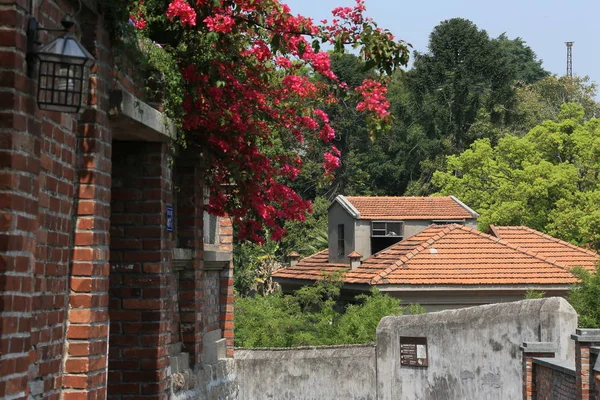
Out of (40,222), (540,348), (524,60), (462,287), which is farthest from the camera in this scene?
(524,60)

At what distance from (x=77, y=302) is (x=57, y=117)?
1135mm

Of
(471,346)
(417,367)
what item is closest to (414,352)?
(417,367)

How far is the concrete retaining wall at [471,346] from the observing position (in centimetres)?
1642

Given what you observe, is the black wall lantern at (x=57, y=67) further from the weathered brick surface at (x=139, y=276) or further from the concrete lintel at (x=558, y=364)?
the concrete lintel at (x=558, y=364)

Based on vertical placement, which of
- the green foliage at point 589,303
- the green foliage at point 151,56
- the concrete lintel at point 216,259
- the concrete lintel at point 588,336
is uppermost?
the green foliage at point 151,56

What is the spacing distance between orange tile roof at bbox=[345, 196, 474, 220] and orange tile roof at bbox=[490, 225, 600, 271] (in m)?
1.94

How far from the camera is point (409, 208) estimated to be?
3256 centimetres

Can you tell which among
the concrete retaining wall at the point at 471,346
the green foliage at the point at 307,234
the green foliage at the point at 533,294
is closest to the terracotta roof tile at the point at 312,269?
the green foliage at the point at 533,294

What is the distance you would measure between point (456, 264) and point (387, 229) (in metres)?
5.54

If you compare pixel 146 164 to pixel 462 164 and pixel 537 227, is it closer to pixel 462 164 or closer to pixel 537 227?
pixel 537 227

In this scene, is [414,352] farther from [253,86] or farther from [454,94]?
[454,94]

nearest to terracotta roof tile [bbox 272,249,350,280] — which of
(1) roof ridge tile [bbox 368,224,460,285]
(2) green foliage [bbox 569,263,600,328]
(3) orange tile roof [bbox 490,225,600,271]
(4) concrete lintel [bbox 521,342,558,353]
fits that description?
(1) roof ridge tile [bbox 368,224,460,285]

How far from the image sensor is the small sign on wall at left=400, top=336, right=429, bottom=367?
725 inches

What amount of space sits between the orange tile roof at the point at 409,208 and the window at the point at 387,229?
0.19 meters
